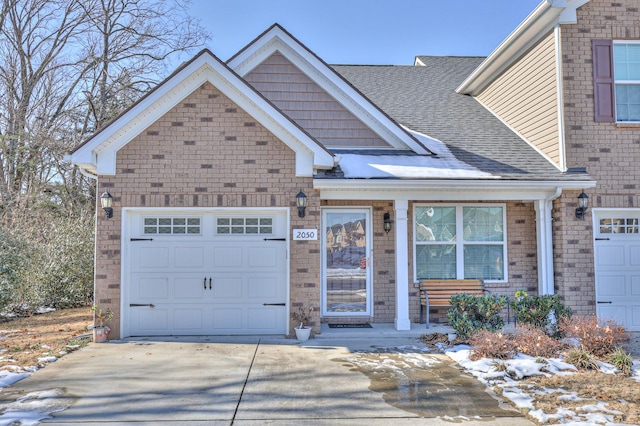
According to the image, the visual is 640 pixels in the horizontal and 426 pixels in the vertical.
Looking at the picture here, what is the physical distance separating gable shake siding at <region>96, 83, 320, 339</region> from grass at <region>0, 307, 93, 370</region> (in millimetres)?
1499

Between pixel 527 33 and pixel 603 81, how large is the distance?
5.82ft

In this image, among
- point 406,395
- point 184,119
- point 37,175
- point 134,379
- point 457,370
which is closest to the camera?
point 406,395

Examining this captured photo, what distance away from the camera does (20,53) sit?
61.5 ft

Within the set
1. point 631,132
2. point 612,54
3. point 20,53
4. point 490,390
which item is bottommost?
point 490,390

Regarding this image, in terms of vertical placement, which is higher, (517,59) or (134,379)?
(517,59)

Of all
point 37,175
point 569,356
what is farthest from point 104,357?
point 37,175

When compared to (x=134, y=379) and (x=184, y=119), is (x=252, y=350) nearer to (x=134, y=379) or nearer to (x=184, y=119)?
(x=134, y=379)

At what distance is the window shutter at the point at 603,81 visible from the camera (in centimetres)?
888

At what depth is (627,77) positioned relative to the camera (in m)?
9.03

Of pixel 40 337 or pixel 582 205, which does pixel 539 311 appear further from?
pixel 40 337

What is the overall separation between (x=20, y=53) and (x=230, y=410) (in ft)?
64.6

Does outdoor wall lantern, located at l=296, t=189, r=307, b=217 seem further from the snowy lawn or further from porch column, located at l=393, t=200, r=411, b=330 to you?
the snowy lawn

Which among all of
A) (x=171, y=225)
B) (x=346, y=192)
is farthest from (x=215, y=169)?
(x=346, y=192)

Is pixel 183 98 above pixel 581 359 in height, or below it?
above
